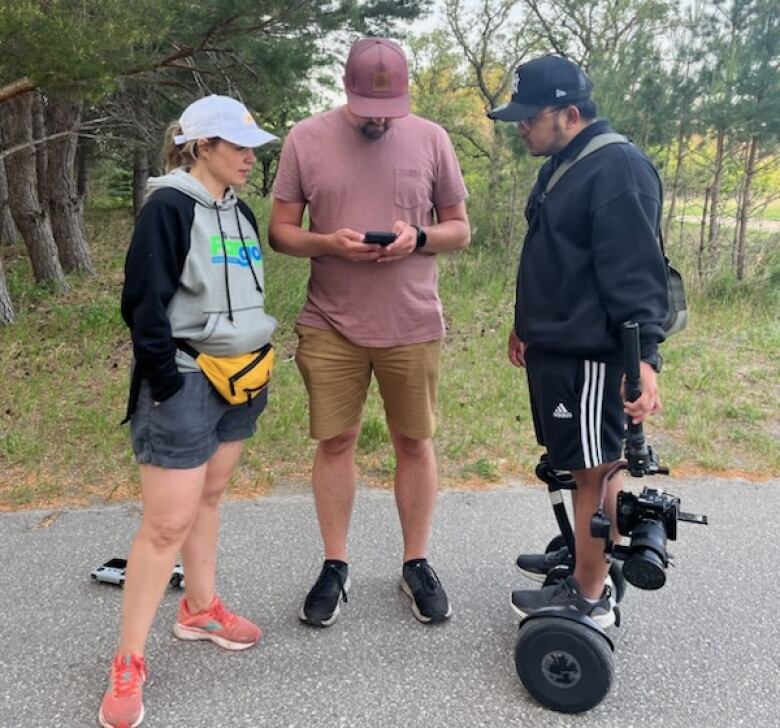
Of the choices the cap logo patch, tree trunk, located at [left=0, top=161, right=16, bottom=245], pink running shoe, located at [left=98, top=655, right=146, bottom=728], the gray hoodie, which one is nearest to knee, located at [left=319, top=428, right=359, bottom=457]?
the gray hoodie

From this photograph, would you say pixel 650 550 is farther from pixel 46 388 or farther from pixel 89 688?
pixel 46 388

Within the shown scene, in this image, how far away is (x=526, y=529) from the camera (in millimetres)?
3285

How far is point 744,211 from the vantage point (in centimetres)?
836

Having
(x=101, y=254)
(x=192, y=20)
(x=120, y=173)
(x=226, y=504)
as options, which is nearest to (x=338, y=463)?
(x=226, y=504)

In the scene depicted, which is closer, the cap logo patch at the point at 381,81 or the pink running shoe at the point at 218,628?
the cap logo patch at the point at 381,81

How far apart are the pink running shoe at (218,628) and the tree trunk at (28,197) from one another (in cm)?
685

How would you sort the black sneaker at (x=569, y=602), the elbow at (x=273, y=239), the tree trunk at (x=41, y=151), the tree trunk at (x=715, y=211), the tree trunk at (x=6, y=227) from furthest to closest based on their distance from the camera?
the tree trunk at (x=6, y=227) < the tree trunk at (x=41, y=151) < the tree trunk at (x=715, y=211) < the elbow at (x=273, y=239) < the black sneaker at (x=569, y=602)

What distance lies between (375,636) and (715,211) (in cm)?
796

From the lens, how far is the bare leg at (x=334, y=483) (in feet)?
8.84

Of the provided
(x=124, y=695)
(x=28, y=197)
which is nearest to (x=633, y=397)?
(x=124, y=695)

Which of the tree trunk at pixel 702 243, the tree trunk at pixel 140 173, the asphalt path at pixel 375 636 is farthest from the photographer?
the tree trunk at pixel 140 173

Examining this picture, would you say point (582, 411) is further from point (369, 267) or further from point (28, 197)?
point (28, 197)

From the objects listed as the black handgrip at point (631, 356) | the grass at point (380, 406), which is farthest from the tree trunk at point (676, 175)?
the black handgrip at point (631, 356)

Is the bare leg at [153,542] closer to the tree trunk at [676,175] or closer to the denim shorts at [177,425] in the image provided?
the denim shorts at [177,425]
